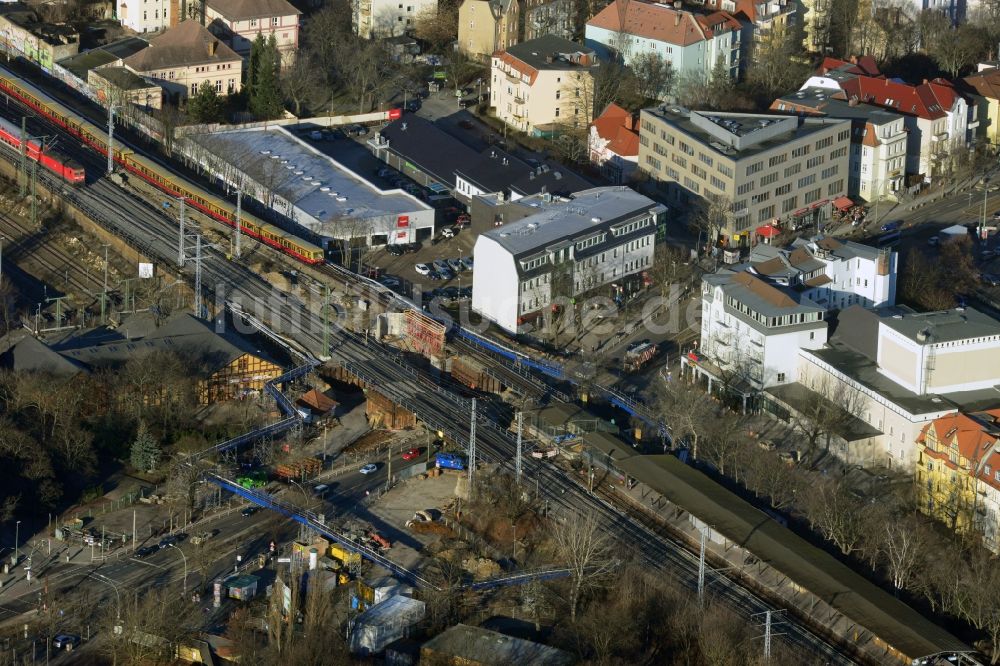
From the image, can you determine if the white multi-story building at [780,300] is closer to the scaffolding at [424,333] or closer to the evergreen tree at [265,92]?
the scaffolding at [424,333]

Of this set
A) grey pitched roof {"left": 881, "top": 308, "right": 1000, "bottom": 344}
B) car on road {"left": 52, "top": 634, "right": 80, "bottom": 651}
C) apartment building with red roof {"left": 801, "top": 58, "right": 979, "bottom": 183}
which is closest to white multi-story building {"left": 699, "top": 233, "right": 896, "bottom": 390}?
grey pitched roof {"left": 881, "top": 308, "right": 1000, "bottom": 344}

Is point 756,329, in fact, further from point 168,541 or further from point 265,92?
point 265,92

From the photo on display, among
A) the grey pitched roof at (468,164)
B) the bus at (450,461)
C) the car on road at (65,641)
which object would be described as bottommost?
the car on road at (65,641)

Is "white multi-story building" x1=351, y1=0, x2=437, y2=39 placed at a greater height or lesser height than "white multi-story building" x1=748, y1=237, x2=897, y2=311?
greater

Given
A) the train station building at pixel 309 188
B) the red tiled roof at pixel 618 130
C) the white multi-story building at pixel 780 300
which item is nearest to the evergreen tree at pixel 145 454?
the train station building at pixel 309 188

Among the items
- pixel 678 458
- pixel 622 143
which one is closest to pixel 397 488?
pixel 678 458

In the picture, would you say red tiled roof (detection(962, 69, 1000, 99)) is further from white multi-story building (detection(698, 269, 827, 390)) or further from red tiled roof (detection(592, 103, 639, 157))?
white multi-story building (detection(698, 269, 827, 390))

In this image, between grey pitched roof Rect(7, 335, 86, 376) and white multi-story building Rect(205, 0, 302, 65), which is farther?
white multi-story building Rect(205, 0, 302, 65)

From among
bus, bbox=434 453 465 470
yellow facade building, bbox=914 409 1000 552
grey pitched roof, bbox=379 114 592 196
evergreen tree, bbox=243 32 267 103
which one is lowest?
bus, bbox=434 453 465 470
